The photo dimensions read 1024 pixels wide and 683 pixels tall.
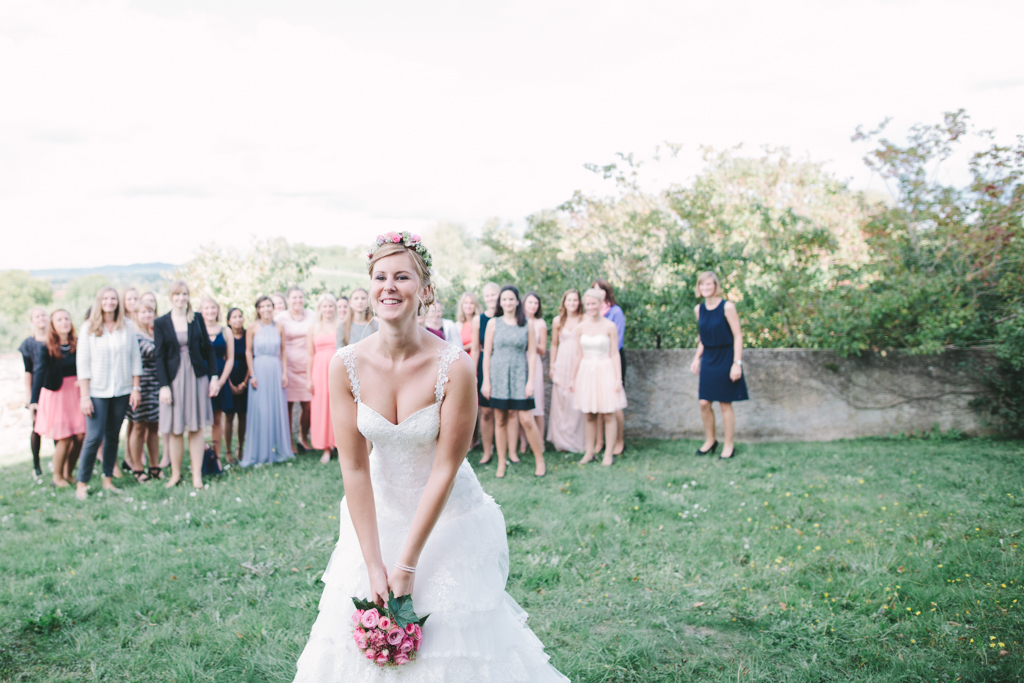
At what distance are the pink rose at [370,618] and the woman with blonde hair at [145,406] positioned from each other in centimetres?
624

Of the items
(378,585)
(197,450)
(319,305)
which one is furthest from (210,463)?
(378,585)

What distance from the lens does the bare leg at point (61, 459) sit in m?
7.37

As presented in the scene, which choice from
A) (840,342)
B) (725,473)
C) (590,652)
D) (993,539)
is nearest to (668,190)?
(840,342)

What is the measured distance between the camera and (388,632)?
2.17 metres

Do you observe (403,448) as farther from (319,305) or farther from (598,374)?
(319,305)

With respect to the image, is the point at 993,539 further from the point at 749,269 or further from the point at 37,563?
the point at 37,563

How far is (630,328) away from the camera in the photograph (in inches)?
383

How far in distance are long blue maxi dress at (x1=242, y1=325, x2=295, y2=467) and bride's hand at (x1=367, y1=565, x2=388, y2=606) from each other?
6.37 meters

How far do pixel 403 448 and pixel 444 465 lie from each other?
187 millimetres

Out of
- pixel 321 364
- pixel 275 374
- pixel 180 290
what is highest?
pixel 180 290

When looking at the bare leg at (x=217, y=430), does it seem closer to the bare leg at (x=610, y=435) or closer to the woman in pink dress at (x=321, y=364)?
the woman in pink dress at (x=321, y=364)

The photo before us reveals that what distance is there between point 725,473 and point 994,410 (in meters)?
4.45

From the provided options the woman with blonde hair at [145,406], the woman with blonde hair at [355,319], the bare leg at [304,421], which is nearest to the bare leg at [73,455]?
the woman with blonde hair at [145,406]

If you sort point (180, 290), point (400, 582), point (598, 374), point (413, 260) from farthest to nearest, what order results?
point (598, 374), point (180, 290), point (413, 260), point (400, 582)
